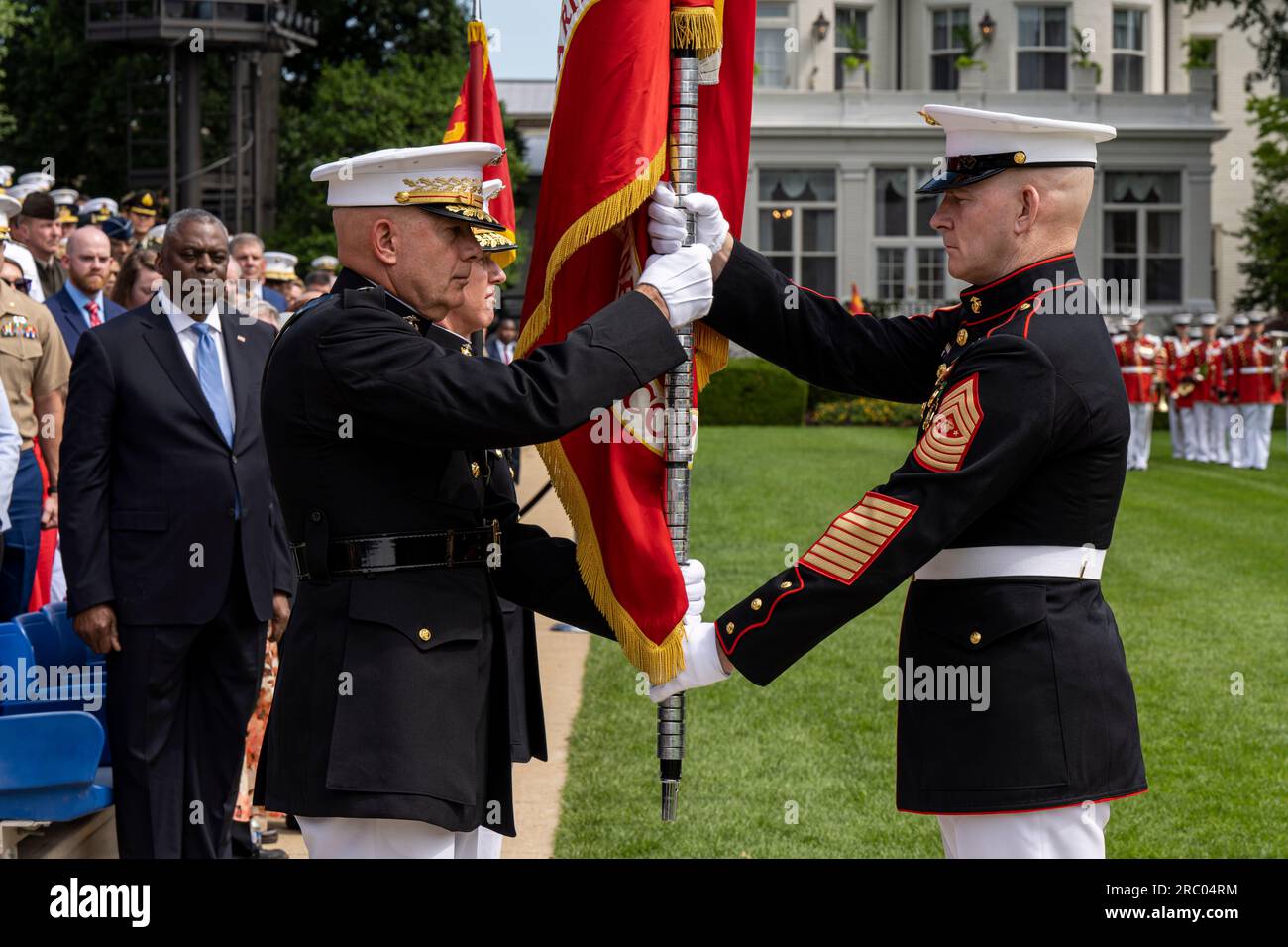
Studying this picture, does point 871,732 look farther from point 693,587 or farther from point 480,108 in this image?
point 693,587

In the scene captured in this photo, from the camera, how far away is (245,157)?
32.4 m

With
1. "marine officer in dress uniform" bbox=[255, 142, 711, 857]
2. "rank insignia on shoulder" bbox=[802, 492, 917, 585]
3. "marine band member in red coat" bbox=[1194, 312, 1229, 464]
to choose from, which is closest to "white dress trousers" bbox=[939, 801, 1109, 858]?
"rank insignia on shoulder" bbox=[802, 492, 917, 585]

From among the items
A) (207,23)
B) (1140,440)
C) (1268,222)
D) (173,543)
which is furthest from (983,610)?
(1268,222)

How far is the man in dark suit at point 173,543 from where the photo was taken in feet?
20.2

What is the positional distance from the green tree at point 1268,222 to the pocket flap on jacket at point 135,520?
36294mm

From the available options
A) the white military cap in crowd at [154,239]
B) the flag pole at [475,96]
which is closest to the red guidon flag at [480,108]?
the flag pole at [475,96]

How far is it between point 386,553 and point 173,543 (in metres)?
2.50

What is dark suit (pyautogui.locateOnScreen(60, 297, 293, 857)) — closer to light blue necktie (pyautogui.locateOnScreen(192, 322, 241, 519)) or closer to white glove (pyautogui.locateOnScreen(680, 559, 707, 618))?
light blue necktie (pyautogui.locateOnScreen(192, 322, 241, 519))

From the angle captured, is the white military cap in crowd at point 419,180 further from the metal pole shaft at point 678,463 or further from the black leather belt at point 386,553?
the black leather belt at point 386,553

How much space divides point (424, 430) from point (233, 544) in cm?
274

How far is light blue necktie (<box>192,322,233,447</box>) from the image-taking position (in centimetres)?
648

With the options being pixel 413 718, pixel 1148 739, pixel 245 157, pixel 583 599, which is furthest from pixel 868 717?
pixel 245 157
